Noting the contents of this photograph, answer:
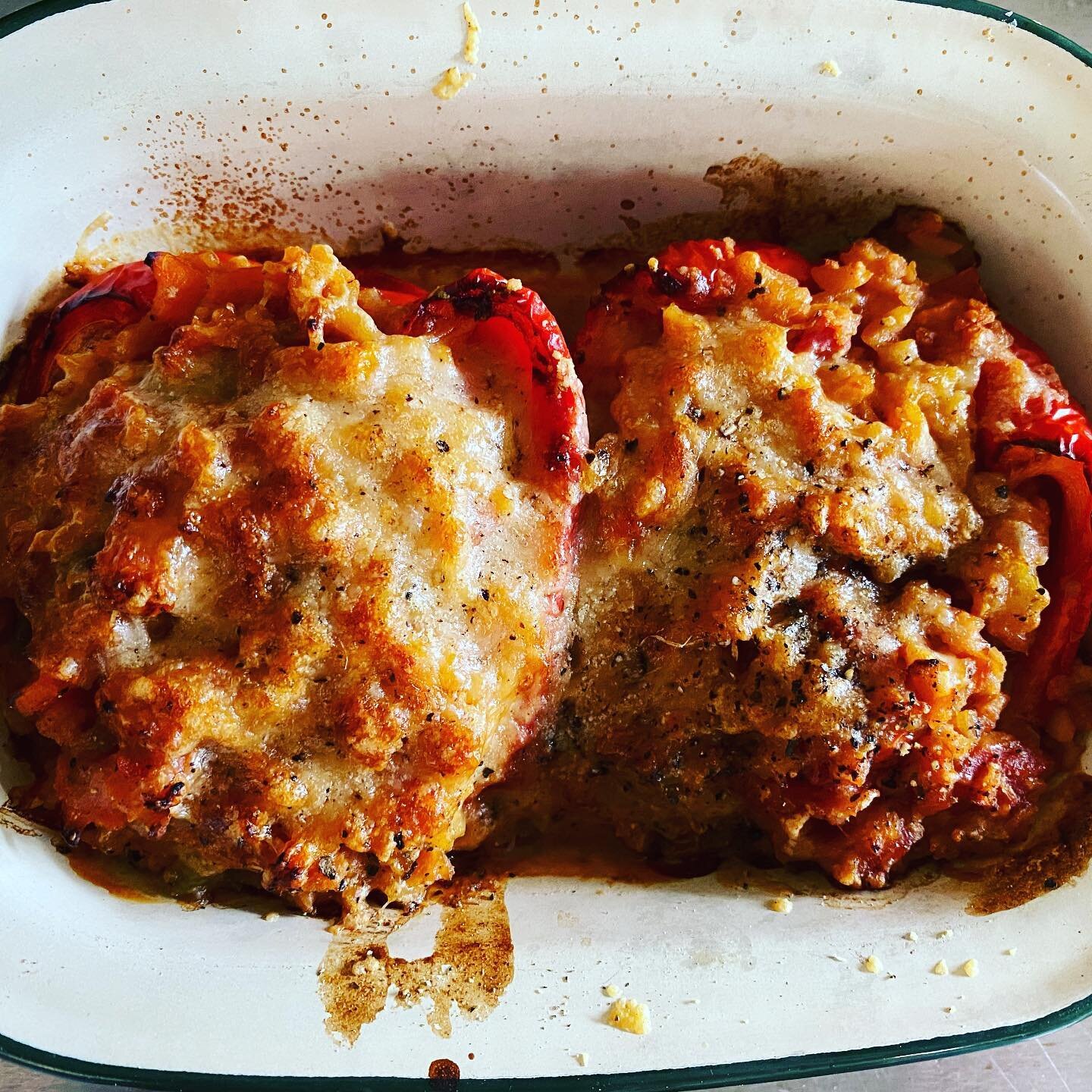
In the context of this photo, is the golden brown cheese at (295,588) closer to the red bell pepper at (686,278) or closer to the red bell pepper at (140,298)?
the red bell pepper at (140,298)

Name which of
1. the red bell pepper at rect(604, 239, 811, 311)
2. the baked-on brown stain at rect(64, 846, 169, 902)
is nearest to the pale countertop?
the baked-on brown stain at rect(64, 846, 169, 902)

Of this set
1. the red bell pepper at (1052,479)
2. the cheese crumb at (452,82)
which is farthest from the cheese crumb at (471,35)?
the red bell pepper at (1052,479)

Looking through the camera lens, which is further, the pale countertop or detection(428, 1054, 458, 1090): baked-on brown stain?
the pale countertop

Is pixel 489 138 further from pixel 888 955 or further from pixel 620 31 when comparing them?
pixel 888 955

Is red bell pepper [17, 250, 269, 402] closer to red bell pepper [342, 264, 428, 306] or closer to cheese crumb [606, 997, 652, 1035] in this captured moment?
red bell pepper [342, 264, 428, 306]

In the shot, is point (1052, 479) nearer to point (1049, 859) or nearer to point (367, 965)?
point (1049, 859)

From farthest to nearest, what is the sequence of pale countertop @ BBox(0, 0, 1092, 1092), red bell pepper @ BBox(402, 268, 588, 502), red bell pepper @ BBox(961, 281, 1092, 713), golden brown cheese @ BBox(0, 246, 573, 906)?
pale countertop @ BBox(0, 0, 1092, 1092)
red bell pepper @ BBox(961, 281, 1092, 713)
red bell pepper @ BBox(402, 268, 588, 502)
golden brown cheese @ BBox(0, 246, 573, 906)

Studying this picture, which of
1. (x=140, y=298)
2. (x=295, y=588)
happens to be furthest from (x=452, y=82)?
(x=295, y=588)
